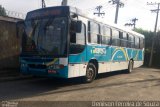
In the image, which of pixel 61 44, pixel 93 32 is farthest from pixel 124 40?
pixel 61 44

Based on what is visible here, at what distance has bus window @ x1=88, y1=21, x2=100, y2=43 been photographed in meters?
12.7

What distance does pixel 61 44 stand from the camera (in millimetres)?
10688

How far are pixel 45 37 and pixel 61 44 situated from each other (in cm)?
86

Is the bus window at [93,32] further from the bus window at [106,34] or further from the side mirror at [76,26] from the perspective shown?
the side mirror at [76,26]

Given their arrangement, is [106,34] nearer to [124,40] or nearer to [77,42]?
[124,40]

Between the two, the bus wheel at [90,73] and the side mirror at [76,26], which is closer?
the side mirror at [76,26]

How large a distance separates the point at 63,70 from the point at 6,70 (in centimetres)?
612

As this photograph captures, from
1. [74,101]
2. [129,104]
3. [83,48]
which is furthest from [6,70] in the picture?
[129,104]

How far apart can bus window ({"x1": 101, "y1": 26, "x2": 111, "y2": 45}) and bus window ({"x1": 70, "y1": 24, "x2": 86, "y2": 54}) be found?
239 centimetres

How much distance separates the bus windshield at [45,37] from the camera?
10742 mm

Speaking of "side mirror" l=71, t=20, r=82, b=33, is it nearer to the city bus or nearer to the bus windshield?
the city bus

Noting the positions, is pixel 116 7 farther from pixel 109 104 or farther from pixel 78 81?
pixel 109 104

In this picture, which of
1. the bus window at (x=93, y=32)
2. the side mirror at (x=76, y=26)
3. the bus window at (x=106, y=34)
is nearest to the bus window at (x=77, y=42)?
the side mirror at (x=76, y=26)

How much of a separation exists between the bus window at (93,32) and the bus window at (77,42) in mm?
713
